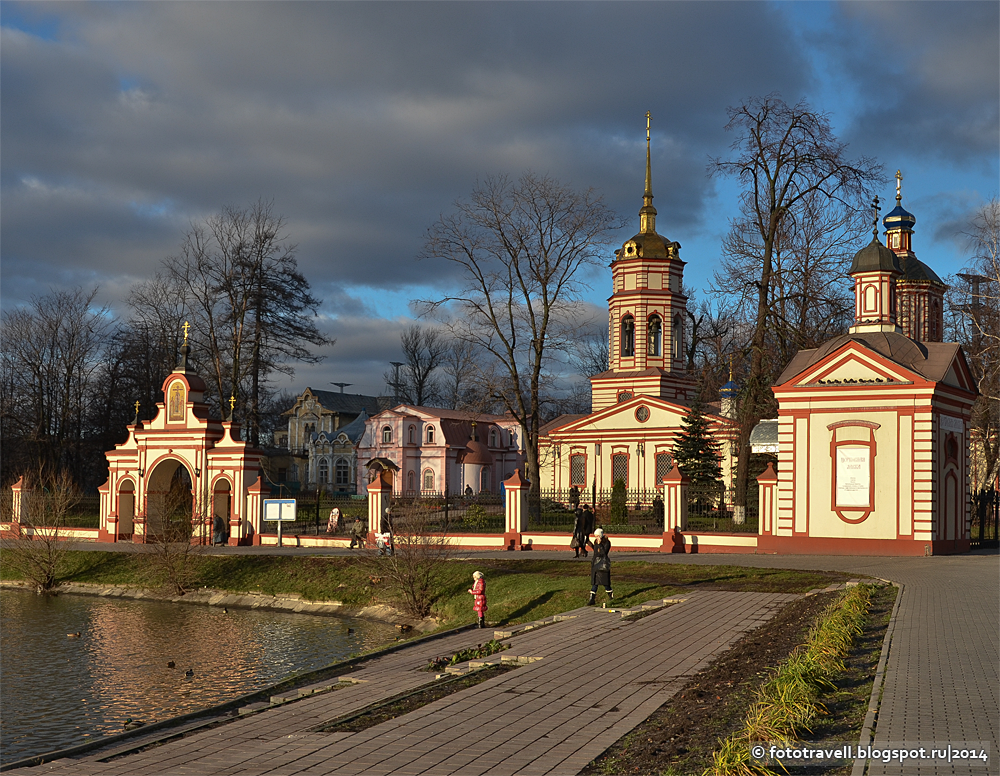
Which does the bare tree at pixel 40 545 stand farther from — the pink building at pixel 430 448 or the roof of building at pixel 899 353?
the pink building at pixel 430 448

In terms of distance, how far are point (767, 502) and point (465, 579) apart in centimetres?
875

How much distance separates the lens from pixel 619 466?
46344 mm

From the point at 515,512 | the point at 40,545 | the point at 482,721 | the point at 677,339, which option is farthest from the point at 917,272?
the point at 482,721

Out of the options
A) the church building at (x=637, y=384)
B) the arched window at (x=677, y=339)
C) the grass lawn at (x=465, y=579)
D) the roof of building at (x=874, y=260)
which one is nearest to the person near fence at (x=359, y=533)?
the grass lawn at (x=465, y=579)

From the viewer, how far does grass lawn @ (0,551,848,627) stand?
19.2 meters

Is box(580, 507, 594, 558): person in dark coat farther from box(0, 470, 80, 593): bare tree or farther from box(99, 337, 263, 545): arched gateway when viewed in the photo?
box(0, 470, 80, 593): bare tree

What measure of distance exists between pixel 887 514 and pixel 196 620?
16615 millimetres

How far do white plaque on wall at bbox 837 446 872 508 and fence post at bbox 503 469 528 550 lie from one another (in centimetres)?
827

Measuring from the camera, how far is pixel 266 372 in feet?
143

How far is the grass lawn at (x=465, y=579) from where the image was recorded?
63.0ft

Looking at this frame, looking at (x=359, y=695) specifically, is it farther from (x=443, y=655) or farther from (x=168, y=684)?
(x=168, y=684)

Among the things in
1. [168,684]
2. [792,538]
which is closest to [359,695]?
[168,684]

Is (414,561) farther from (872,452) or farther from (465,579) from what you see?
(872,452)

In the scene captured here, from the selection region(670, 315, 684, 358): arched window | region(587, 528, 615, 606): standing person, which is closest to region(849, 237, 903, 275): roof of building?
region(587, 528, 615, 606): standing person
